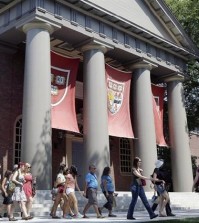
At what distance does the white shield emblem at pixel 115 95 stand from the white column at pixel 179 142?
14.5 feet

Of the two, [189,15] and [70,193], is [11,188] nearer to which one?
[70,193]

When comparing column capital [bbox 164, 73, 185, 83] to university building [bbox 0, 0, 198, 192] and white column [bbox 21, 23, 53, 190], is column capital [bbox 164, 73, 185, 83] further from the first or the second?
white column [bbox 21, 23, 53, 190]

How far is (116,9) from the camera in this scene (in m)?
19.8

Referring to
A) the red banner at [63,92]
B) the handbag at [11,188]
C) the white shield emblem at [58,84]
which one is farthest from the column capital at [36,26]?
the handbag at [11,188]

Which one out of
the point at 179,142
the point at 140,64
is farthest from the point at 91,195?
the point at 179,142

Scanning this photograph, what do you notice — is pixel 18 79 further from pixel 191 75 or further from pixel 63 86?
pixel 191 75

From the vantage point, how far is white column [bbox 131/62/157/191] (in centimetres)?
1928

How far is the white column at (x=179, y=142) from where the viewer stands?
845 inches

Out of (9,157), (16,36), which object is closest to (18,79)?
(16,36)

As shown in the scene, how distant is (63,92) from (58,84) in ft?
1.34

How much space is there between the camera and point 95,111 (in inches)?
668

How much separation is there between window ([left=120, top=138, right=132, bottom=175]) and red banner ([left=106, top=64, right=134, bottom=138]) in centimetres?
540

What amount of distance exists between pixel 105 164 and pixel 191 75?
11.7 metres

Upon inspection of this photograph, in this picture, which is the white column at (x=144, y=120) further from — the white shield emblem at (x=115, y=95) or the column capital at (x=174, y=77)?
the column capital at (x=174, y=77)
